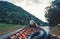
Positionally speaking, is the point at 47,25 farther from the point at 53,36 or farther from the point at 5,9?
the point at 5,9

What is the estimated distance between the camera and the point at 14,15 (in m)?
2.96

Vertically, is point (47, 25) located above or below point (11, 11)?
below

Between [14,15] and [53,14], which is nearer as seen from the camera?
[14,15]

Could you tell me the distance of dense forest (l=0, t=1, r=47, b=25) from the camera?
2906 mm

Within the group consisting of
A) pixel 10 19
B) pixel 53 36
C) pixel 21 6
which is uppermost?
pixel 21 6

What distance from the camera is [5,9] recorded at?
2938 millimetres

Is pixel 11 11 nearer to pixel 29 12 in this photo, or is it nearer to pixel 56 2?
pixel 29 12

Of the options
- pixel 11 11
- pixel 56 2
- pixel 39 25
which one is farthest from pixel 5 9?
pixel 56 2

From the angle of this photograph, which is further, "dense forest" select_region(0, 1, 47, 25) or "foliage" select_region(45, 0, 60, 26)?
"foliage" select_region(45, 0, 60, 26)

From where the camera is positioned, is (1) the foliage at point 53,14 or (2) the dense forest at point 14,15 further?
(1) the foliage at point 53,14

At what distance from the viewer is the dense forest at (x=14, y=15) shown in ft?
9.53

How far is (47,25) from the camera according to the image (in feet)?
9.85

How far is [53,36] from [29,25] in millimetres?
417

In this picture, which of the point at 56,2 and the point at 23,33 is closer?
the point at 23,33
